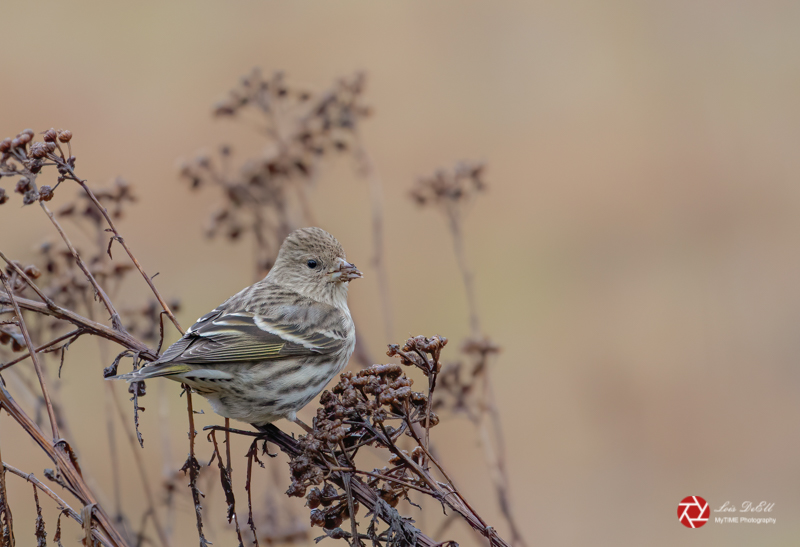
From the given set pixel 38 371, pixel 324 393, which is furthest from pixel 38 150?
pixel 324 393

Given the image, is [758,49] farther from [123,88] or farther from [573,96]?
[123,88]

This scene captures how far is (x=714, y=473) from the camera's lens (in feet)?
28.5

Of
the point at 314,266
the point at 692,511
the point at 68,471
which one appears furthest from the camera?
the point at 692,511

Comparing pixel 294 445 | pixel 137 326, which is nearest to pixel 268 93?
pixel 137 326

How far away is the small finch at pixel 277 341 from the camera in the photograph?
3.54 m

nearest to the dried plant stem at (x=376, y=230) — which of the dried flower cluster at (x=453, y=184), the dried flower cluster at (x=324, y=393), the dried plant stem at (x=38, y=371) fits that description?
the dried flower cluster at (x=324, y=393)

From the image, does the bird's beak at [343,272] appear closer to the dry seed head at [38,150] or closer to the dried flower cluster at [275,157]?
the dried flower cluster at [275,157]

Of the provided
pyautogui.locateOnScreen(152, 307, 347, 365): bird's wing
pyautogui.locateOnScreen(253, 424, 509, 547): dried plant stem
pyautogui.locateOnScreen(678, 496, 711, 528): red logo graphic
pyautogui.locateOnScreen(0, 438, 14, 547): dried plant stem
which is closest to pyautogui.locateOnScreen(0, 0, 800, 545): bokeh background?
pyautogui.locateOnScreen(678, 496, 711, 528): red logo graphic

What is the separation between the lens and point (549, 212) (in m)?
11.6

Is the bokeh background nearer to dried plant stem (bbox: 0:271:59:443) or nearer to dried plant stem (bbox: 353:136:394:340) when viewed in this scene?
dried plant stem (bbox: 353:136:394:340)

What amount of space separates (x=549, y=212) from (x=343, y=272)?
7456 millimetres

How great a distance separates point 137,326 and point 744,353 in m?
7.97

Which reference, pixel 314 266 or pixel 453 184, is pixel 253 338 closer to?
pixel 314 266

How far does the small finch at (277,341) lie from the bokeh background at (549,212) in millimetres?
3636
